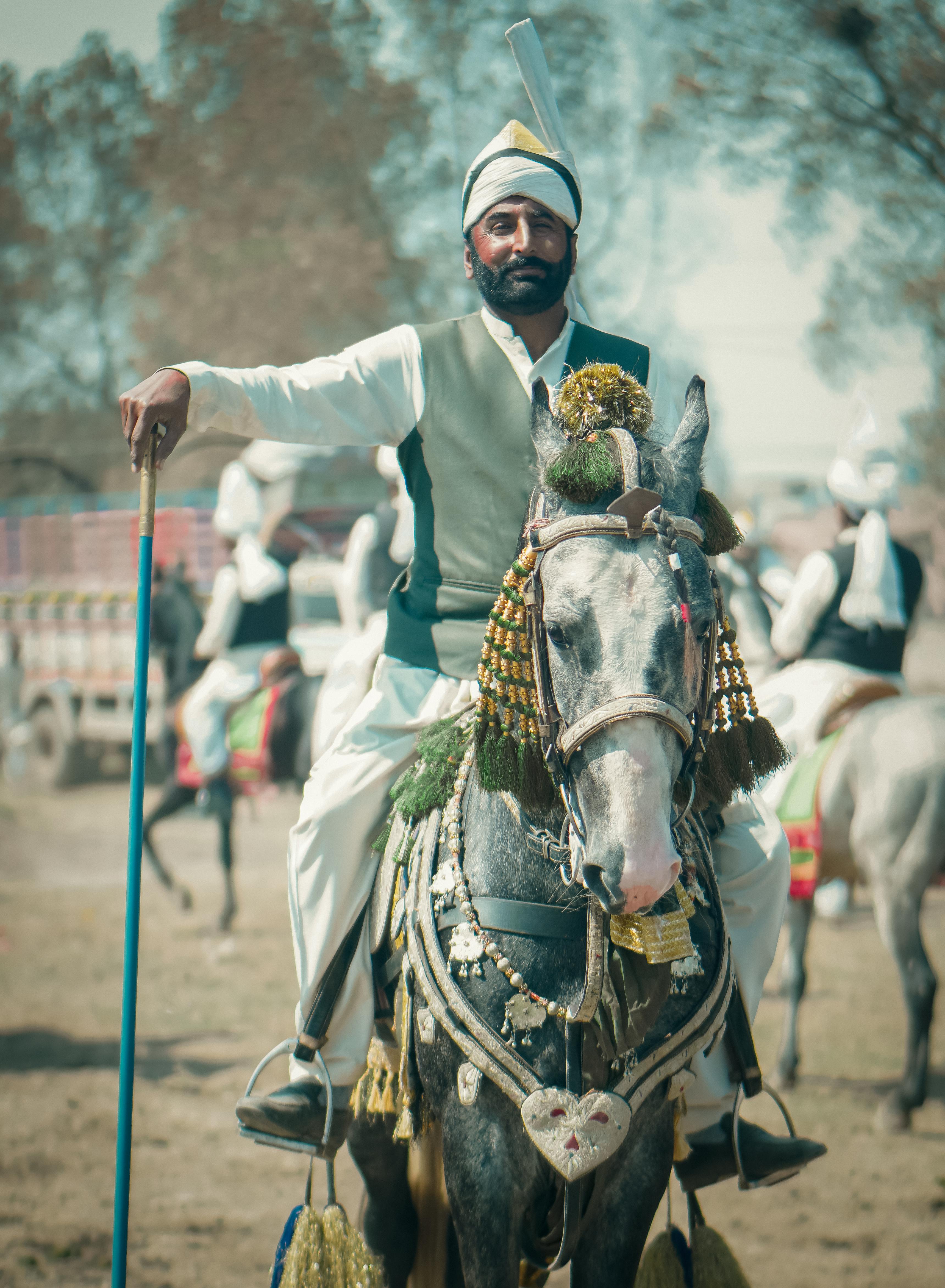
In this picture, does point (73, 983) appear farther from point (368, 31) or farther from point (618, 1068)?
point (368, 31)

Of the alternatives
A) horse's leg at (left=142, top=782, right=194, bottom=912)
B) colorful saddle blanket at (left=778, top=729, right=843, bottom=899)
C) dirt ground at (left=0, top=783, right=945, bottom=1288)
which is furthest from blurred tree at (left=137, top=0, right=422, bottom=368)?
colorful saddle blanket at (left=778, top=729, right=843, bottom=899)

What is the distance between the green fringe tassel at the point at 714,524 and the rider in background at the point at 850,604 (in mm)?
3847

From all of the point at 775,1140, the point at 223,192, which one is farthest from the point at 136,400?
the point at 223,192

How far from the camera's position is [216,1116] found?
519 centimetres

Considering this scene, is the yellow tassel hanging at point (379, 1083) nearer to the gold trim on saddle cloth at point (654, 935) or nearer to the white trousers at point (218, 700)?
the gold trim on saddle cloth at point (654, 935)

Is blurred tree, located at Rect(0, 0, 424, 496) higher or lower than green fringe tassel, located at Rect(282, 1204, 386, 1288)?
higher

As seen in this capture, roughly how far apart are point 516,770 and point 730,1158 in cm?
127

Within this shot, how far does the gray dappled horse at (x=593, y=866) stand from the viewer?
1.81m

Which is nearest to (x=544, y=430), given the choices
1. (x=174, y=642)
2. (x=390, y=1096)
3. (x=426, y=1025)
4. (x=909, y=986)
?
(x=426, y=1025)

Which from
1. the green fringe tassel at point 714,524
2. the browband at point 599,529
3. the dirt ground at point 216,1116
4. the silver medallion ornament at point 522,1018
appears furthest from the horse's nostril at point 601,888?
the dirt ground at point 216,1116

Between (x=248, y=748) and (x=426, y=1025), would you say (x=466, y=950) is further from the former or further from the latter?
(x=248, y=748)

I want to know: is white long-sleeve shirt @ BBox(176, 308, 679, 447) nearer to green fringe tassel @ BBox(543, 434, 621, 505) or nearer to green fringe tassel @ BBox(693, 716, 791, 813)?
green fringe tassel @ BBox(543, 434, 621, 505)

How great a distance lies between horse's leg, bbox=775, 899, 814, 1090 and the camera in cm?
563

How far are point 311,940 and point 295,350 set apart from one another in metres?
21.0
